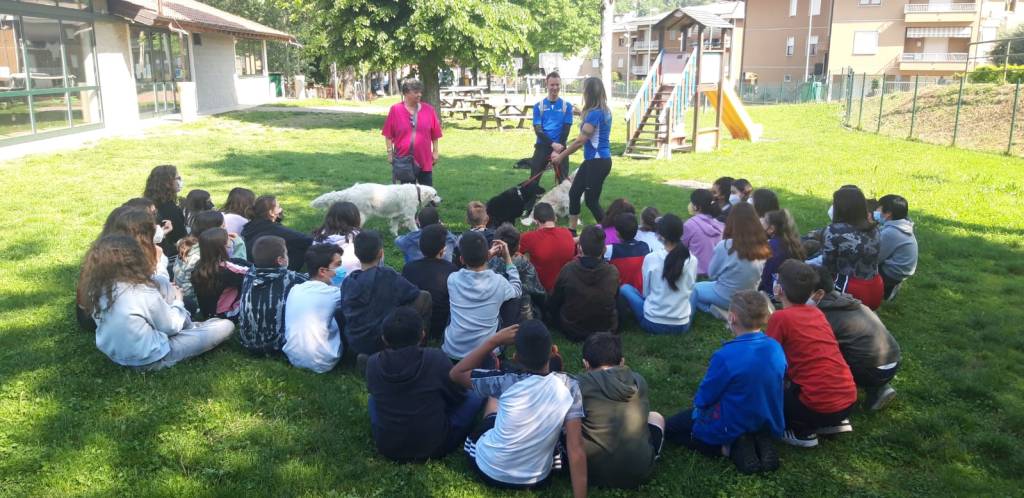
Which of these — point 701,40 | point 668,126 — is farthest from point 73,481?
point 701,40

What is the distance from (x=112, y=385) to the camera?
4262 millimetres

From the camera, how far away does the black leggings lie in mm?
7516

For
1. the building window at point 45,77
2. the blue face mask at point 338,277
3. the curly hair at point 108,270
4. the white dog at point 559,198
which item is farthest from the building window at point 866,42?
the curly hair at point 108,270

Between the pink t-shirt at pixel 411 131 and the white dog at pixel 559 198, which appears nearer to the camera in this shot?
the pink t-shirt at pixel 411 131

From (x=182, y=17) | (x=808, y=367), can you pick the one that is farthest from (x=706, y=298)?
(x=182, y=17)

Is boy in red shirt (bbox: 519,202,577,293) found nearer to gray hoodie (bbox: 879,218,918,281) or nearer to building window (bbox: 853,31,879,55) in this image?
gray hoodie (bbox: 879,218,918,281)

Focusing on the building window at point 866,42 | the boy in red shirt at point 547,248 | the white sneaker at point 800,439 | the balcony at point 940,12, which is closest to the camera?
the white sneaker at point 800,439

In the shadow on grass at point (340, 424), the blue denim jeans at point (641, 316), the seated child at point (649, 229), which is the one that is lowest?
the shadow on grass at point (340, 424)

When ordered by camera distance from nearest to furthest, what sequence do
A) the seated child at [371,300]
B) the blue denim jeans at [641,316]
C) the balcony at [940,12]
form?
the seated child at [371,300] → the blue denim jeans at [641,316] → the balcony at [940,12]

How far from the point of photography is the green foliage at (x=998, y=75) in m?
23.2

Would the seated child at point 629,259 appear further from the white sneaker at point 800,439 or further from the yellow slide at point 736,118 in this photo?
the yellow slide at point 736,118

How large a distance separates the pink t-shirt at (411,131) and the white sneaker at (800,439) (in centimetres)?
510

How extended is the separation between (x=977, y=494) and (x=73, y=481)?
4329mm

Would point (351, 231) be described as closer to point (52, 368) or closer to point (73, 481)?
point (52, 368)
